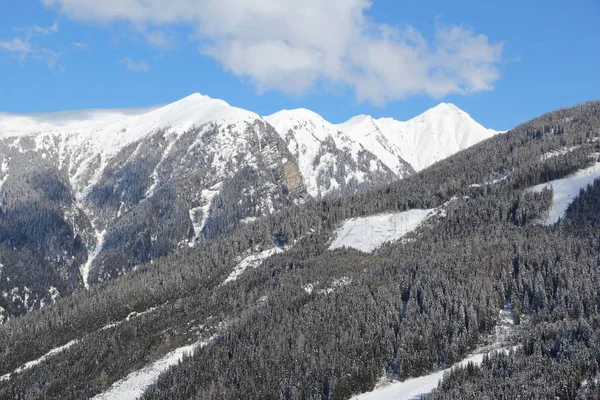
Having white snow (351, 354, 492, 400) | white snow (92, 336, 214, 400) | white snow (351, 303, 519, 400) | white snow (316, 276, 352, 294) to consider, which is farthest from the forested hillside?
white snow (92, 336, 214, 400)

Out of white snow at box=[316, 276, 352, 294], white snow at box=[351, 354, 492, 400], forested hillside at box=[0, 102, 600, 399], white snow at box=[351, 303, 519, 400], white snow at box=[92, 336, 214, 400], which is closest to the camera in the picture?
forested hillside at box=[0, 102, 600, 399]

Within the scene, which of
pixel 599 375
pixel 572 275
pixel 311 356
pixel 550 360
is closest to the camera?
pixel 599 375

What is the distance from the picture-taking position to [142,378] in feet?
545

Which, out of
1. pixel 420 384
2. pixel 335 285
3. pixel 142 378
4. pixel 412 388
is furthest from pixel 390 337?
pixel 142 378

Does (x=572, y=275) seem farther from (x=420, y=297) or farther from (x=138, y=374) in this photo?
(x=138, y=374)

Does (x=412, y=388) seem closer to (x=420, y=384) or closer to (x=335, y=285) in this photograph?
(x=420, y=384)

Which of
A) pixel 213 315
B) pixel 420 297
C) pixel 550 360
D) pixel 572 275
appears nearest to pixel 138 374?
pixel 213 315

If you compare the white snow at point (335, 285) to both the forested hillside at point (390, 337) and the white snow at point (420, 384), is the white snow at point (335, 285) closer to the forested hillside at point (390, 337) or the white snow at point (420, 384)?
the forested hillside at point (390, 337)

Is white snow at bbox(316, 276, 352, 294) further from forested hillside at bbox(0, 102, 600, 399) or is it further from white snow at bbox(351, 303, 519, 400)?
white snow at bbox(351, 303, 519, 400)

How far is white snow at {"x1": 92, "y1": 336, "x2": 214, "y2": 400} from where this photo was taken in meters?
159

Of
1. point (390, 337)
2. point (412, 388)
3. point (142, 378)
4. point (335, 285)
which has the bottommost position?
point (412, 388)

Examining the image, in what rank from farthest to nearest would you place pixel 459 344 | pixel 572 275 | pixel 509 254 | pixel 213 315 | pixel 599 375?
pixel 213 315
pixel 509 254
pixel 572 275
pixel 459 344
pixel 599 375

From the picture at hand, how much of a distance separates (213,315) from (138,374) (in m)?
35.9

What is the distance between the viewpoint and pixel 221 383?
145875 millimetres
